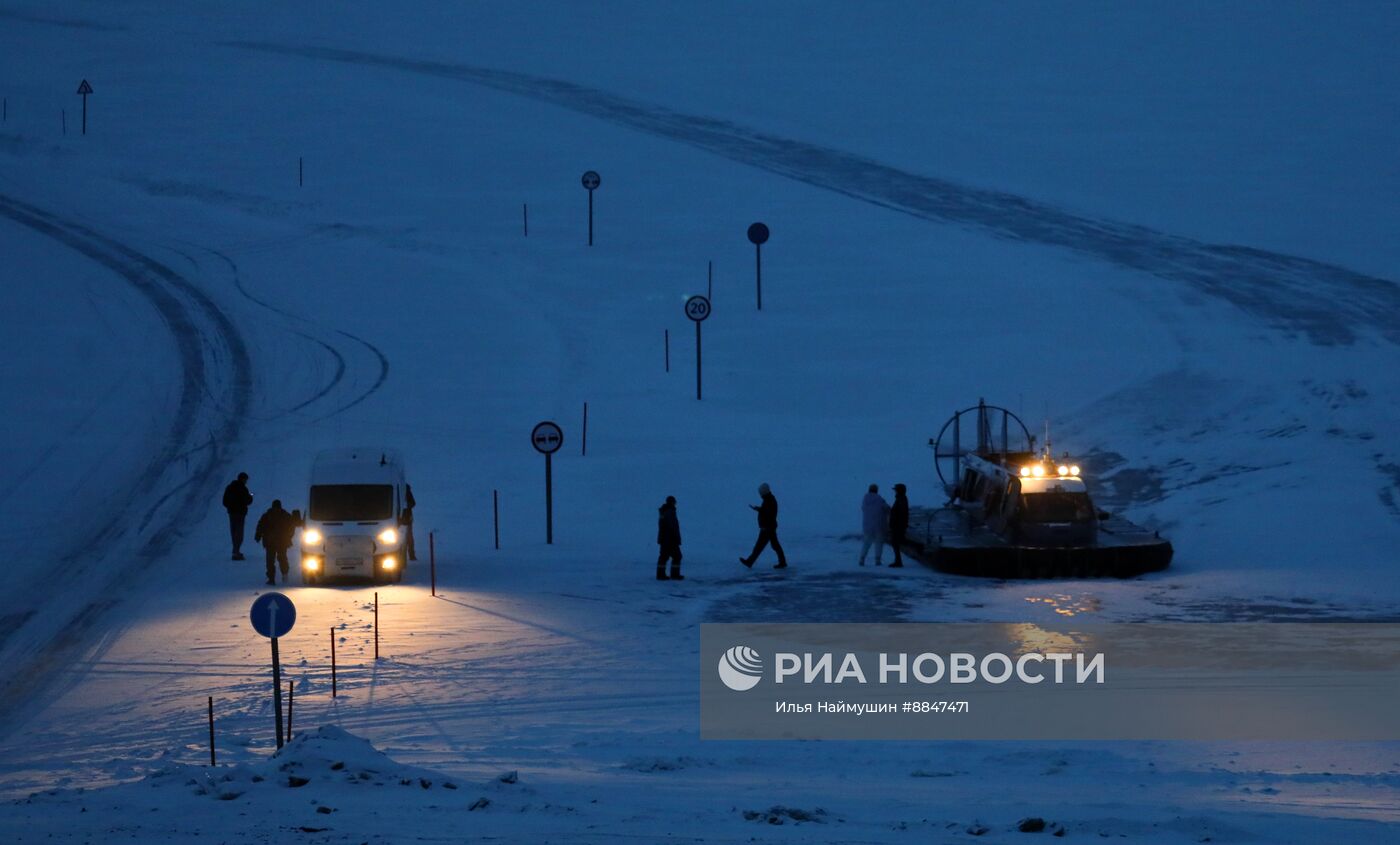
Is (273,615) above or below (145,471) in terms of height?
below

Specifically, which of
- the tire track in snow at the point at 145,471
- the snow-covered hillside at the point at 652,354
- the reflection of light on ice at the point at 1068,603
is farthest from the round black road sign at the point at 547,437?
the reflection of light on ice at the point at 1068,603

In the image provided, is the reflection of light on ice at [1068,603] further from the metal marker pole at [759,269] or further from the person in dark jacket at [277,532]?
the metal marker pole at [759,269]

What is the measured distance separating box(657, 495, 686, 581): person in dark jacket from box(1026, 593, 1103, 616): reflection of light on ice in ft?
15.1

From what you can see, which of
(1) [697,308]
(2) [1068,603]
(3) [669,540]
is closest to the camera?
(2) [1068,603]

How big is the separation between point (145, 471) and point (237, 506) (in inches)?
217

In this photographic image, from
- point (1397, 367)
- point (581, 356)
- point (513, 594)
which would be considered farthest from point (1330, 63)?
point (513, 594)

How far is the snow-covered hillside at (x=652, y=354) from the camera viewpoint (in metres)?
12.1

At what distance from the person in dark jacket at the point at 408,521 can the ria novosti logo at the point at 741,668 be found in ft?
22.7

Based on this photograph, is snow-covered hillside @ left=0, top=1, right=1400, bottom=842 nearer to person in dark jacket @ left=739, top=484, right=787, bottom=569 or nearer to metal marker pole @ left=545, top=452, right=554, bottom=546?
metal marker pole @ left=545, top=452, right=554, bottom=546

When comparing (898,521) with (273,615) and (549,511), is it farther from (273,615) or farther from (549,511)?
(273,615)

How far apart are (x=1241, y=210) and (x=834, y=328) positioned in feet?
52.4

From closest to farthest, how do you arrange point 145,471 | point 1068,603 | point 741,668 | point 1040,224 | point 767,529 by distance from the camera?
point 741,668
point 1068,603
point 767,529
point 145,471
point 1040,224

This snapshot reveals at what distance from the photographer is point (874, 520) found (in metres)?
21.6

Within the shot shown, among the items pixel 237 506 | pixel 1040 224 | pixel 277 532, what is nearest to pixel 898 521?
pixel 277 532
